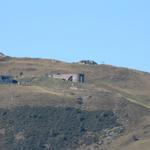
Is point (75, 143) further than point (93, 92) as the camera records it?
No

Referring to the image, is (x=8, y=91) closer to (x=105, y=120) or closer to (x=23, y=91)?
(x=23, y=91)

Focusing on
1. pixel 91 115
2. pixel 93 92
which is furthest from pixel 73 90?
pixel 91 115

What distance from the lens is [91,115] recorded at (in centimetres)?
17862

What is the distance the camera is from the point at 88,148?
16388cm

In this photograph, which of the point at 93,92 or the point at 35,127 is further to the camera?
the point at 93,92

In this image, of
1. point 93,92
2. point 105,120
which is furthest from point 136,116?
point 93,92

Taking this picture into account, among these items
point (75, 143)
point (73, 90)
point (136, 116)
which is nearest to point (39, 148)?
point (75, 143)

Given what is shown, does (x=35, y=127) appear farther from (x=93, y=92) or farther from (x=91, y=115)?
(x=93, y=92)

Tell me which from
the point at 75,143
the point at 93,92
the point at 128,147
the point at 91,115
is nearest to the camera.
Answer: the point at 128,147

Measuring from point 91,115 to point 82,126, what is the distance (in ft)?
14.6

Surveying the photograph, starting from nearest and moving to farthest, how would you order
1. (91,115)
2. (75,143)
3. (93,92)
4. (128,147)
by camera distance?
(128,147) < (75,143) < (91,115) < (93,92)

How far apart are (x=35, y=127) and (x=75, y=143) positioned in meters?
8.05

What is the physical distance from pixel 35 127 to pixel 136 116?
1738 cm

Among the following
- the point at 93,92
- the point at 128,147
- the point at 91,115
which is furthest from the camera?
the point at 93,92
